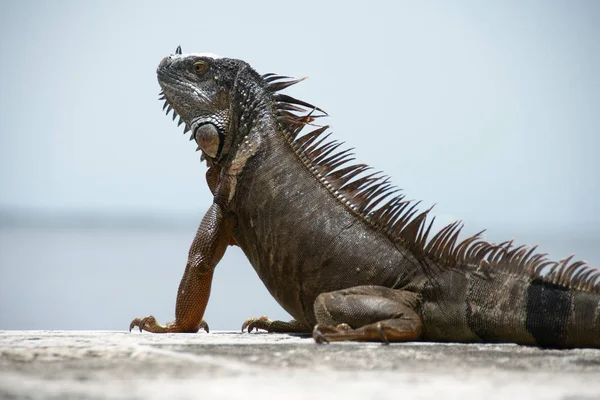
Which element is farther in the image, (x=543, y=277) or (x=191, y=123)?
(x=191, y=123)

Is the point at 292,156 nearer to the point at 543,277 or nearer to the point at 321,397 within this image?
the point at 543,277

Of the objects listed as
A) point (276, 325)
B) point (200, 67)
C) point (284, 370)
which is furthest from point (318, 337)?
point (200, 67)

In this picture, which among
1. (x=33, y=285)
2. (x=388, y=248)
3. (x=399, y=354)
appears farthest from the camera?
(x=33, y=285)

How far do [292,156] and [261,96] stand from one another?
1.84 feet

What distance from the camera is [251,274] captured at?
91.5 ft

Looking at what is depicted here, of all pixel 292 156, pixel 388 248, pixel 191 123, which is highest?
pixel 191 123

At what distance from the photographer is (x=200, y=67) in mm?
6340

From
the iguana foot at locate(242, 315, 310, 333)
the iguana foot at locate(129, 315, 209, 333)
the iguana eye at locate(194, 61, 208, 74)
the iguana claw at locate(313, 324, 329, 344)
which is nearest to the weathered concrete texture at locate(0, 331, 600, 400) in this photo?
the iguana claw at locate(313, 324, 329, 344)

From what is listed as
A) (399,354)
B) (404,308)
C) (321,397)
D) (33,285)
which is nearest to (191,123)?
(404,308)

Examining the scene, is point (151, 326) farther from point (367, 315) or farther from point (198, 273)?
point (367, 315)

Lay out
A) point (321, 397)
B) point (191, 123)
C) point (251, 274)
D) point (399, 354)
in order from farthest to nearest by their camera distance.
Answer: point (251, 274)
point (191, 123)
point (399, 354)
point (321, 397)

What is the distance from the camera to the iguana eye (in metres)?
6.32

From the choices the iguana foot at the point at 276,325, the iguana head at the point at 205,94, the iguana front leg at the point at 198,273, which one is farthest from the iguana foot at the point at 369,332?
the iguana head at the point at 205,94

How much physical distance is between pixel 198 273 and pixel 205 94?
4.22 feet
